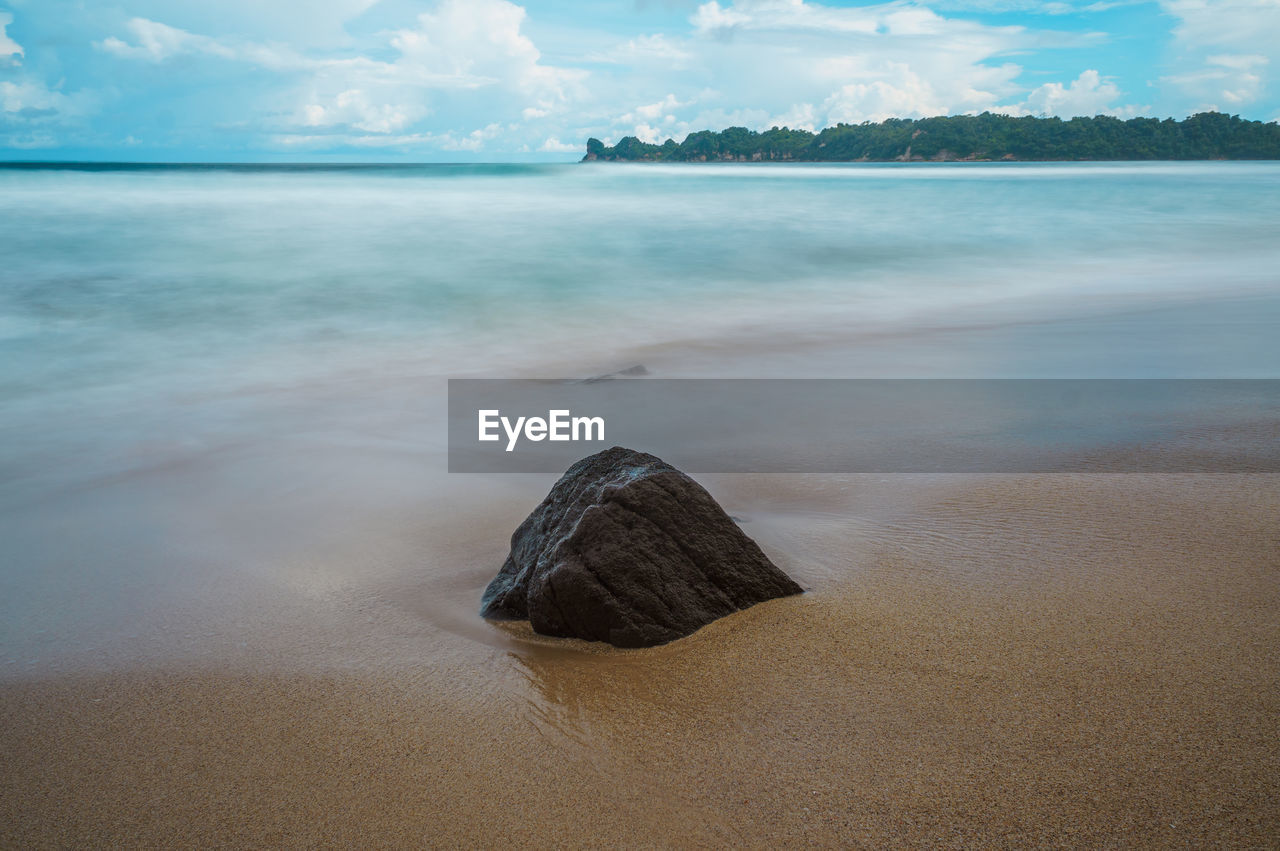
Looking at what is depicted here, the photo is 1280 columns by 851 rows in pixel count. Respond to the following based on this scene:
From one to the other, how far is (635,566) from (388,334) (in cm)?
800

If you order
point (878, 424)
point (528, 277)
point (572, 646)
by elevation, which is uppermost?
point (528, 277)

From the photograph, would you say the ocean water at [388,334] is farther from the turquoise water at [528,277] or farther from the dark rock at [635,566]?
the dark rock at [635,566]

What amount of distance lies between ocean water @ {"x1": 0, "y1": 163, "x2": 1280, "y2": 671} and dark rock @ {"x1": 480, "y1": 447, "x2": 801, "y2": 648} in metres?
0.49

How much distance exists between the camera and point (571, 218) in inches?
1017

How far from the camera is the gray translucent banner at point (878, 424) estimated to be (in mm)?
4941

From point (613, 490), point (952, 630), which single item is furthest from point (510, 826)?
point (952, 630)

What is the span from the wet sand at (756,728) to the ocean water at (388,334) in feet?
2.02

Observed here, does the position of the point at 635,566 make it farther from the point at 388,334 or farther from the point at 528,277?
the point at 528,277

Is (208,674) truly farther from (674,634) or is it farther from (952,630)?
(952,630)

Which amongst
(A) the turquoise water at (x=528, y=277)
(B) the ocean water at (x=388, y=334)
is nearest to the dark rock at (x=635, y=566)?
(B) the ocean water at (x=388, y=334)

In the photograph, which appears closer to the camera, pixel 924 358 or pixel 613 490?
pixel 613 490

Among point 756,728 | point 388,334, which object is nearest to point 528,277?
point 388,334

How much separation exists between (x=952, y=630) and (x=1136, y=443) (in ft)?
9.74

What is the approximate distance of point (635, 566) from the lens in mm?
2934
